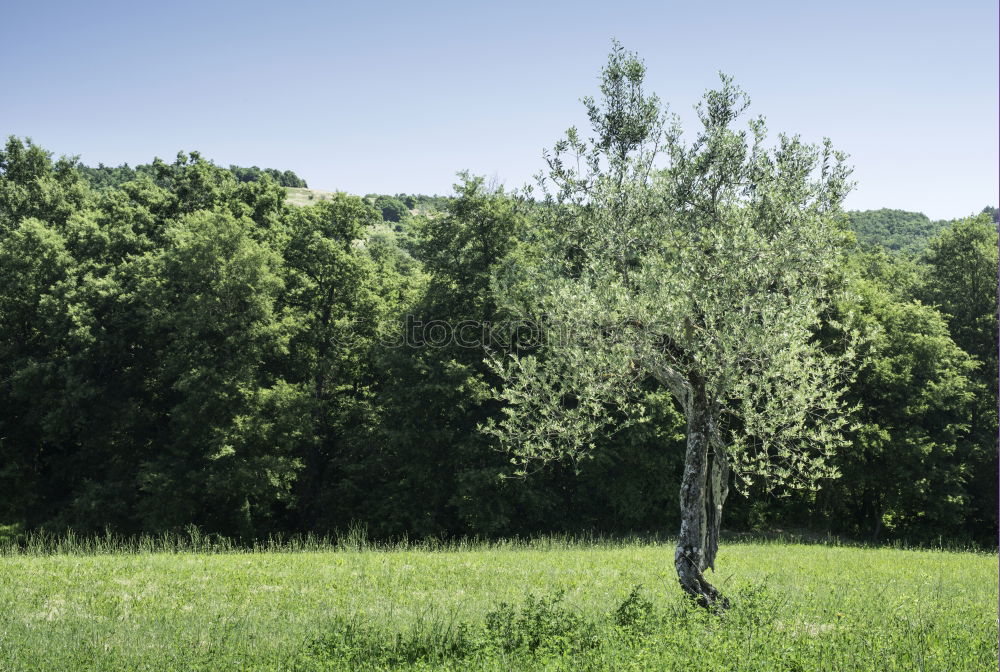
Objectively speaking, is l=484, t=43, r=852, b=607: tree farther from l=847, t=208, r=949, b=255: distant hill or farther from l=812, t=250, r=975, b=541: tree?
l=847, t=208, r=949, b=255: distant hill

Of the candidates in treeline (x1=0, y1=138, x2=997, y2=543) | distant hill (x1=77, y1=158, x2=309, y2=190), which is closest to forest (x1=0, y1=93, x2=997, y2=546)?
treeline (x1=0, y1=138, x2=997, y2=543)

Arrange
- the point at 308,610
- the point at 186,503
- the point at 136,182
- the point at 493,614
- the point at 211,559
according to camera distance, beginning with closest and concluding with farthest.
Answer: the point at 493,614 < the point at 308,610 < the point at 211,559 < the point at 186,503 < the point at 136,182

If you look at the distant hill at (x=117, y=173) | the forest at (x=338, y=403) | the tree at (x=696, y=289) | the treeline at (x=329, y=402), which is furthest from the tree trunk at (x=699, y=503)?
the distant hill at (x=117, y=173)

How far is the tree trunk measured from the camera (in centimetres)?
1111

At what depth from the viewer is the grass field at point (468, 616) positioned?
9.12 metres

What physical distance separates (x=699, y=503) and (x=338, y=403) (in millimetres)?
25655

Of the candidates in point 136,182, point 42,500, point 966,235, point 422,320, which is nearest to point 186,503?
point 42,500

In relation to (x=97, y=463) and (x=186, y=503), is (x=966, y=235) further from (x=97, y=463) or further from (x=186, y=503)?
(x=97, y=463)

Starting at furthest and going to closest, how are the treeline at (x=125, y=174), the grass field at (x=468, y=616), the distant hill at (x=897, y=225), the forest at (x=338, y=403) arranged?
the distant hill at (x=897, y=225) → the treeline at (x=125, y=174) → the forest at (x=338, y=403) → the grass field at (x=468, y=616)

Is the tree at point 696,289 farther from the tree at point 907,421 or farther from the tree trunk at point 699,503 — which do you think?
the tree at point 907,421

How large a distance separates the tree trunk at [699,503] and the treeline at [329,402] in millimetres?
17154

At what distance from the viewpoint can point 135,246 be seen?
35.3 meters

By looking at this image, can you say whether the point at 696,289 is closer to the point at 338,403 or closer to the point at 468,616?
the point at 468,616

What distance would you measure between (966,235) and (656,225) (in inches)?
1430
